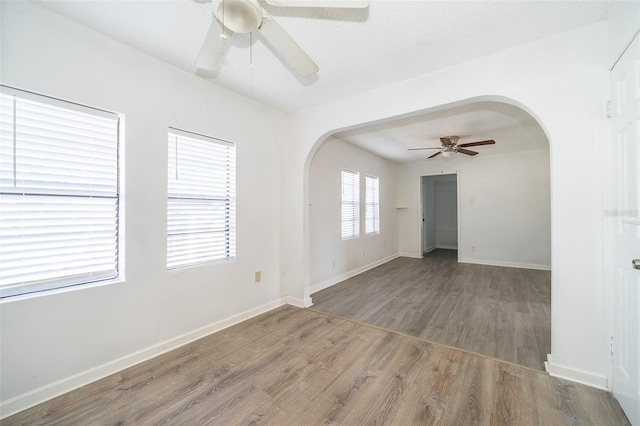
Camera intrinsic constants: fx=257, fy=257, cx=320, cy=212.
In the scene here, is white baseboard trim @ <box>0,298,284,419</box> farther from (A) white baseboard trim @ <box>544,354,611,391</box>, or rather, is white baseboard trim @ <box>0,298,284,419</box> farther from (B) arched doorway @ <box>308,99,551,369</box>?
(A) white baseboard trim @ <box>544,354,611,391</box>

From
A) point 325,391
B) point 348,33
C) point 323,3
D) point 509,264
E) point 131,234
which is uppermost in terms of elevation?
point 348,33

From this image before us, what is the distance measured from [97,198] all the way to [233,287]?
1507 mm

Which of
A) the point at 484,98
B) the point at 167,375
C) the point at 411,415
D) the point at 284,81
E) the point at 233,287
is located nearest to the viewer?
the point at 411,415

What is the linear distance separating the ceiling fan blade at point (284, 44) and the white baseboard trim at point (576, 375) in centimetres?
281

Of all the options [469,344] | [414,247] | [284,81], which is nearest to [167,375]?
[469,344]

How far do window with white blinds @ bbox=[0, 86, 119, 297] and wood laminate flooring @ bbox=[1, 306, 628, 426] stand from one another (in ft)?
2.84

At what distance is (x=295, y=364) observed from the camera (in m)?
2.12

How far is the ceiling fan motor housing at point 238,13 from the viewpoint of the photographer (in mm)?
1252

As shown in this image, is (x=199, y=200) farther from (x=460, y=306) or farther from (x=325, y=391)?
(x=460, y=306)

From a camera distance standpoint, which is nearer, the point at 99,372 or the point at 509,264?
the point at 99,372

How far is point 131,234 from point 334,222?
3.06 m

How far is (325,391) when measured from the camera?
71.4 inches

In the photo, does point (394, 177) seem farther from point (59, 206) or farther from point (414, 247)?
point (59, 206)

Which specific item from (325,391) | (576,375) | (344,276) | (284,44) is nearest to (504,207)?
(344,276)
